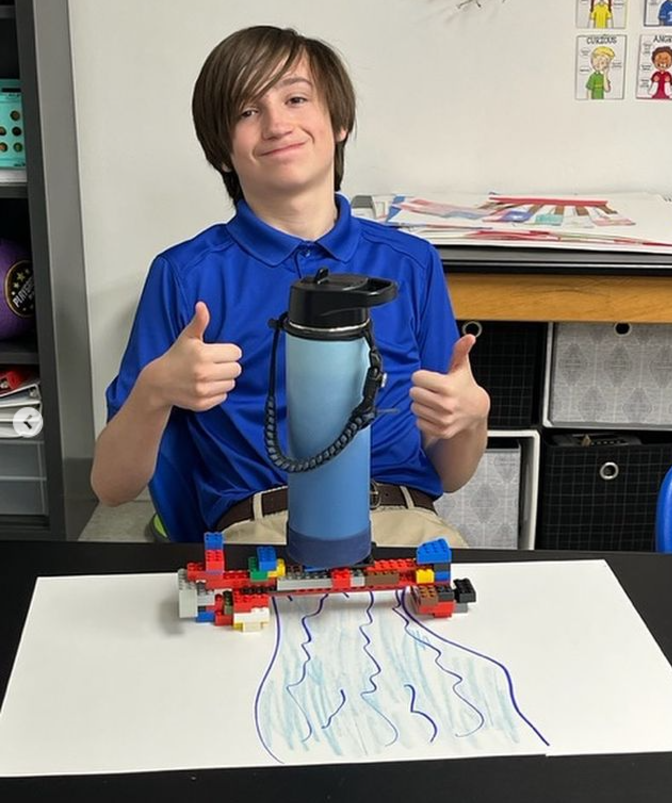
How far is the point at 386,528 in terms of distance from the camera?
1.19 meters

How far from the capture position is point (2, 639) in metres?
0.83

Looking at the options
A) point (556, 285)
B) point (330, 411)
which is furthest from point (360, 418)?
point (556, 285)

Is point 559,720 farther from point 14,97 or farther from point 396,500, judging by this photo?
point 14,97

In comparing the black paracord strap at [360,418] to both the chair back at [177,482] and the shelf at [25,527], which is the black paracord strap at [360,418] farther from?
the shelf at [25,527]

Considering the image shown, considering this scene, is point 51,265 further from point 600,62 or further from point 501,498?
point 600,62

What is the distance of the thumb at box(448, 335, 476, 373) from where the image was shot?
93 cm

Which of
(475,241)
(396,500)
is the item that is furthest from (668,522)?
(475,241)

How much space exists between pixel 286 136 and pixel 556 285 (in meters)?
0.78

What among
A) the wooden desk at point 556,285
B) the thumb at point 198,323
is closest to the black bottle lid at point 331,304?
the thumb at point 198,323

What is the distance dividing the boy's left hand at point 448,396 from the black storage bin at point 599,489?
3.57 feet

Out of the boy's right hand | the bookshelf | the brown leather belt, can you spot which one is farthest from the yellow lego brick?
the bookshelf

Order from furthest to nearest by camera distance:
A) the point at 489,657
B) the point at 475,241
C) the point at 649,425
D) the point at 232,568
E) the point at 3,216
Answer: the point at 3,216 → the point at 649,425 → the point at 475,241 → the point at 232,568 → the point at 489,657

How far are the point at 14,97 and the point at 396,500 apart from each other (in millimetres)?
1309

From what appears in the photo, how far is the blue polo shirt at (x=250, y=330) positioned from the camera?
49.8 inches
